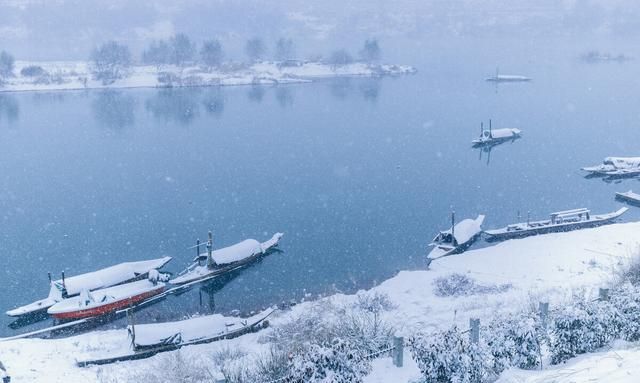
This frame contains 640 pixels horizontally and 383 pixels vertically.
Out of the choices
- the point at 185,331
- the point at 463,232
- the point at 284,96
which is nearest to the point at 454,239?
the point at 463,232

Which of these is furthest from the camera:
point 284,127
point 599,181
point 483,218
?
point 284,127

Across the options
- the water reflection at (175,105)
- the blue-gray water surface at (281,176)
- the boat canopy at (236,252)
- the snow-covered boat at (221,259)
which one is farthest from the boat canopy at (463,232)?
the water reflection at (175,105)

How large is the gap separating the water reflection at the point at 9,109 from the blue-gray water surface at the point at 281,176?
1.98 ft

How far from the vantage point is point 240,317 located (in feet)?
84.9

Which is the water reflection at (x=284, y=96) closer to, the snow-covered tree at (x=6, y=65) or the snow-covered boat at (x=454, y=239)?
the snow-covered tree at (x=6, y=65)

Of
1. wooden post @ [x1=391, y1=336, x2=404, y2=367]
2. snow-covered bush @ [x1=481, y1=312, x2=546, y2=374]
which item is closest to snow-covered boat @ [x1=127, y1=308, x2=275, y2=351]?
wooden post @ [x1=391, y1=336, x2=404, y2=367]

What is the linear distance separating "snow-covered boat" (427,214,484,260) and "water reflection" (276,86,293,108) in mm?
52757

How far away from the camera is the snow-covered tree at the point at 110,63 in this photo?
10650cm

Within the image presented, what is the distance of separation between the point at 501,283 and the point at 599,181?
1082 inches

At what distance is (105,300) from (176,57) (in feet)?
343

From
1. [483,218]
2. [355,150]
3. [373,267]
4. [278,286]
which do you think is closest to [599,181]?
[483,218]

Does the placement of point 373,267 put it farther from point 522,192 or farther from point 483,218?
point 522,192

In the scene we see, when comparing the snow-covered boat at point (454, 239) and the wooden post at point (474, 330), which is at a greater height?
the wooden post at point (474, 330)

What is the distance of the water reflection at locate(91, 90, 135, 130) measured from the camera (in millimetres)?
71963
